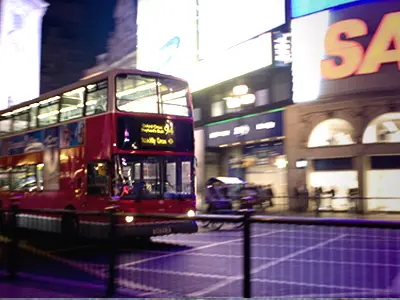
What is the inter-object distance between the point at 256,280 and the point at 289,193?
17740 mm

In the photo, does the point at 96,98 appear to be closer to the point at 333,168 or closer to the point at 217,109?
the point at 333,168

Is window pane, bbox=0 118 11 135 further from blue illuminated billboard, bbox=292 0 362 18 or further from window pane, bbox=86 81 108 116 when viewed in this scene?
blue illuminated billboard, bbox=292 0 362 18

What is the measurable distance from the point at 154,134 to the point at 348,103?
39.4 ft

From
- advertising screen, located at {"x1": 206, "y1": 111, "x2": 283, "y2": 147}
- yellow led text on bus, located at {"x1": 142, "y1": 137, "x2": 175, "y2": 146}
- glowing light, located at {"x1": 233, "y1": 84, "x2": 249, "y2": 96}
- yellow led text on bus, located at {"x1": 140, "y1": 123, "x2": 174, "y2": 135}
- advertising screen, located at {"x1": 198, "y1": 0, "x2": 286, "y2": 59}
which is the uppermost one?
advertising screen, located at {"x1": 198, "y1": 0, "x2": 286, "y2": 59}

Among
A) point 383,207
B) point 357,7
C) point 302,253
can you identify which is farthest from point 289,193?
point 302,253

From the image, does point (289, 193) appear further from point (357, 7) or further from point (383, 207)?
point (357, 7)

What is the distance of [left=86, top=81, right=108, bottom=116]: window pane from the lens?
11562 mm

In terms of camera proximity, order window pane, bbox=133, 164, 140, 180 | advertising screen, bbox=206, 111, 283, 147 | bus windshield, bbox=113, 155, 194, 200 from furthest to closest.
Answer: advertising screen, bbox=206, 111, 283, 147 → window pane, bbox=133, 164, 140, 180 → bus windshield, bbox=113, 155, 194, 200

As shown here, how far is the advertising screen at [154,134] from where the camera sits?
36.7 ft

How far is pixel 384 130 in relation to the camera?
64.7 ft

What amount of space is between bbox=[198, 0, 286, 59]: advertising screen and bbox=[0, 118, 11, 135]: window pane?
14.1 meters

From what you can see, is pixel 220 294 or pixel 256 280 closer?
pixel 256 280

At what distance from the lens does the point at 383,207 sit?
18969 millimetres

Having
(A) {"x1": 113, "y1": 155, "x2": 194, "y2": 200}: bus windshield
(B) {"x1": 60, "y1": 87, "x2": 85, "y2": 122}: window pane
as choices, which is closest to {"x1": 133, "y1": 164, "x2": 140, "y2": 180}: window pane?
(A) {"x1": 113, "y1": 155, "x2": 194, "y2": 200}: bus windshield
